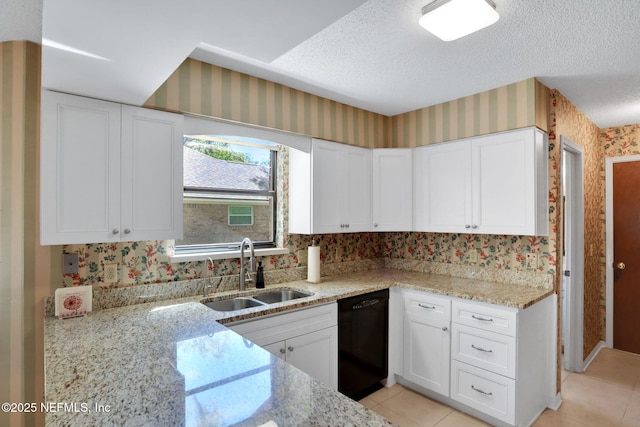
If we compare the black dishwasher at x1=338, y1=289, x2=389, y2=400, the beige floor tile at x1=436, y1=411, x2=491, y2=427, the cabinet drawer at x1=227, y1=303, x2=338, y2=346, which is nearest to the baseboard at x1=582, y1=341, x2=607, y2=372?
the beige floor tile at x1=436, y1=411, x2=491, y2=427

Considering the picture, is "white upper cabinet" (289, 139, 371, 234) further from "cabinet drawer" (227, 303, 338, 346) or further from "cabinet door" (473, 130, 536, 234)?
"cabinet door" (473, 130, 536, 234)

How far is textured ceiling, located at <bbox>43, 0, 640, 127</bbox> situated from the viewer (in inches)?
44.3

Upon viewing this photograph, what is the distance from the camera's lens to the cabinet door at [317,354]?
2.28m

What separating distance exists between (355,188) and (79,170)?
6.99 ft

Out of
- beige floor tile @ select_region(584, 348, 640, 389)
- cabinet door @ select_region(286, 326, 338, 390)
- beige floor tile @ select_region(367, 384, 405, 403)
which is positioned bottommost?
beige floor tile @ select_region(584, 348, 640, 389)

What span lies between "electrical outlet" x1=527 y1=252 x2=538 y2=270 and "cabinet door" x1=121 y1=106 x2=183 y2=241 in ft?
8.75

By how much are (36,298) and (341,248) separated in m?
2.37

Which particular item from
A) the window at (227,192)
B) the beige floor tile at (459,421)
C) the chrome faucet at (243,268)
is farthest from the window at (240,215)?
the beige floor tile at (459,421)

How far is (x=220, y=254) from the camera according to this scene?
2562 millimetres

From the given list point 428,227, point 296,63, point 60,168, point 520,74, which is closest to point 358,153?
point 428,227

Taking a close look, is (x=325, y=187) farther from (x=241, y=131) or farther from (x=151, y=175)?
(x=151, y=175)

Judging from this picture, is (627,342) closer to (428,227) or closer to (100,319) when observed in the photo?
(428,227)

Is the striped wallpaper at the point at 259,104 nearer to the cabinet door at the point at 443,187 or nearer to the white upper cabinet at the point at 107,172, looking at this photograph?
the white upper cabinet at the point at 107,172

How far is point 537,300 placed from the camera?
2.40 m
